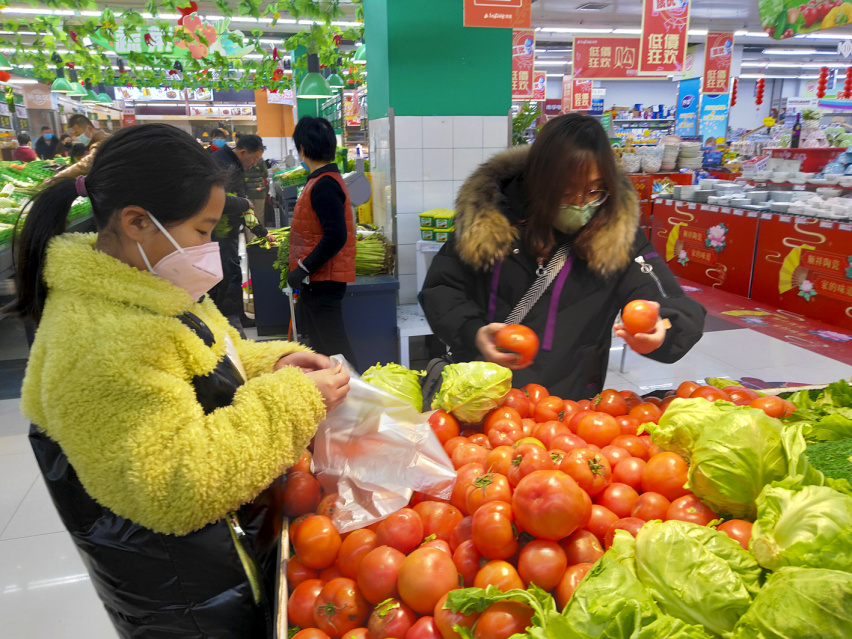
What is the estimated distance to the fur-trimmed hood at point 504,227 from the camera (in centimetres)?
206

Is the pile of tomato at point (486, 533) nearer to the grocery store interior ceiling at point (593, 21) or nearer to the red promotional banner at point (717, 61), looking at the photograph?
the grocery store interior ceiling at point (593, 21)

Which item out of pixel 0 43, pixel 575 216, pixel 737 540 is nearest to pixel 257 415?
pixel 737 540

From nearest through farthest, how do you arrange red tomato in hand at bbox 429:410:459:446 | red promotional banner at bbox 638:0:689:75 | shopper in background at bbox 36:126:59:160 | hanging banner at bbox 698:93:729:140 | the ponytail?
1. the ponytail
2. red tomato in hand at bbox 429:410:459:446
3. red promotional banner at bbox 638:0:689:75
4. shopper in background at bbox 36:126:59:160
5. hanging banner at bbox 698:93:729:140

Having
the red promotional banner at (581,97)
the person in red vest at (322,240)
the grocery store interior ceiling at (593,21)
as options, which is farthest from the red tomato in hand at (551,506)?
the red promotional banner at (581,97)

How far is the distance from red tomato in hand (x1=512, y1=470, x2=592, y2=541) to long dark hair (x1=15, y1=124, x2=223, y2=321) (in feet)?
2.80

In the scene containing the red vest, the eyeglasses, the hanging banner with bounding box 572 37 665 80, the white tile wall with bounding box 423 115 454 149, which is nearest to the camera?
the eyeglasses

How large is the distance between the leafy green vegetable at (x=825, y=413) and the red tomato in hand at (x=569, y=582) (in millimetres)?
845

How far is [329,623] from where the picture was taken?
1127 mm

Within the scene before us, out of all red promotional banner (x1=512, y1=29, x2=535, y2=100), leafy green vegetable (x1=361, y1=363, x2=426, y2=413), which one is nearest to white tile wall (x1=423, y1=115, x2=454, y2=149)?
leafy green vegetable (x1=361, y1=363, x2=426, y2=413)

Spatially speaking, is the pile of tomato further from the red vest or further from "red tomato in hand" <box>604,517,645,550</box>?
the red vest

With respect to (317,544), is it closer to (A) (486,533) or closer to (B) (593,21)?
(A) (486,533)

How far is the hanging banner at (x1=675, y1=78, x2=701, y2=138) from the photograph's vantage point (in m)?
14.1

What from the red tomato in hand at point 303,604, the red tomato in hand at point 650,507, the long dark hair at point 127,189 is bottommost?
the red tomato in hand at point 303,604

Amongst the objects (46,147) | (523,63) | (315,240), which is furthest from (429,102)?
(46,147)
